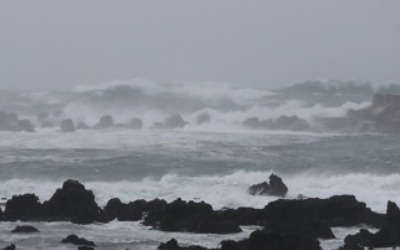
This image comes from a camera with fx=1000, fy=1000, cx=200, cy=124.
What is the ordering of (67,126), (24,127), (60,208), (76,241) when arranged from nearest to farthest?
1. (76,241)
2. (60,208)
3. (24,127)
4. (67,126)

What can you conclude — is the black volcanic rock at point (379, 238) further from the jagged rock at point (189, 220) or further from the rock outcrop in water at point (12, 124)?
the rock outcrop in water at point (12, 124)

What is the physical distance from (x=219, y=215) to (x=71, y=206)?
A: 128 inches

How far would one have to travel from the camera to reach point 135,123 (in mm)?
47594

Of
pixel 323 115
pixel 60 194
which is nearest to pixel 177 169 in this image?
pixel 60 194

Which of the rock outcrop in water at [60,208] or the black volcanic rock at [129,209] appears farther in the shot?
the black volcanic rock at [129,209]

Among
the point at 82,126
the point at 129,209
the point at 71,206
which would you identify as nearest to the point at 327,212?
the point at 129,209

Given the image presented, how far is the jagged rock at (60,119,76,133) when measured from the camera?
4394 cm

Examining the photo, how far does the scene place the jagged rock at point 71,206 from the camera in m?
20.1

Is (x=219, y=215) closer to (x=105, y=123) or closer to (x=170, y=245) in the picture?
(x=170, y=245)

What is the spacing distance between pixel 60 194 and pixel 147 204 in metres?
1.82

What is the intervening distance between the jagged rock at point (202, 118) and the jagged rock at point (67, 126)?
21.6 feet

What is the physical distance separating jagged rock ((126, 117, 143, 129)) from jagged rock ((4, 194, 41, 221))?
1000 inches

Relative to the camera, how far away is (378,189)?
2425 cm

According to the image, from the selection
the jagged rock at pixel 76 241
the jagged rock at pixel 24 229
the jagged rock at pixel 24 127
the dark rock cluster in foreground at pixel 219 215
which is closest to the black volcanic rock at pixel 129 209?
the dark rock cluster in foreground at pixel 219 215
